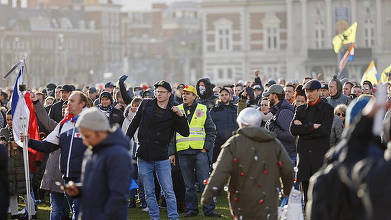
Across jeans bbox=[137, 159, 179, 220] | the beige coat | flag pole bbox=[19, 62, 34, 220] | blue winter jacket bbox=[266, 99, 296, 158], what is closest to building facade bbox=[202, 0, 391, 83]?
blue winter jacket bbox=[266, 99, 296, 158]

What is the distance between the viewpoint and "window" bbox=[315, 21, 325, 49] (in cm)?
7394

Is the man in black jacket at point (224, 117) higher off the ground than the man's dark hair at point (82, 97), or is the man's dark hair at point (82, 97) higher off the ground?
the man's dark hair at point (82, 97)

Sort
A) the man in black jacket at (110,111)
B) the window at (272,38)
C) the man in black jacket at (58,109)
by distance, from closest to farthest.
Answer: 1. the man in black jacket at (110,111)
2. the man in black jacket at (58,109)
3. the window at (272,38)

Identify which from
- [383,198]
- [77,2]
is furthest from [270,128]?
[77,2]

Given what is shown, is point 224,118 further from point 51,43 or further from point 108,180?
point 51,43

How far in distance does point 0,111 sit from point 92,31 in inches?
3704

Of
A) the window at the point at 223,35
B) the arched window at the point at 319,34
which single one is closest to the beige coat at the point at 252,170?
the arched window at the point at 319,34

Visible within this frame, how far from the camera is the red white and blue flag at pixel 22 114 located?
12391mm

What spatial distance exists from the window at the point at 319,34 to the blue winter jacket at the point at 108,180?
67.0 metres

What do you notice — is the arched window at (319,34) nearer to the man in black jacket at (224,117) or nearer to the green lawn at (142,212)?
the man in black jacket at (224,117)

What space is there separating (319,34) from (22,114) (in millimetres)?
62828

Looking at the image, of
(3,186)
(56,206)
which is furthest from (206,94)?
(3,186)

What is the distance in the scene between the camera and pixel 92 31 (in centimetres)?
10981

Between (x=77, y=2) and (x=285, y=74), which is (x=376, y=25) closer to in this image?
(x=285, y=74)
